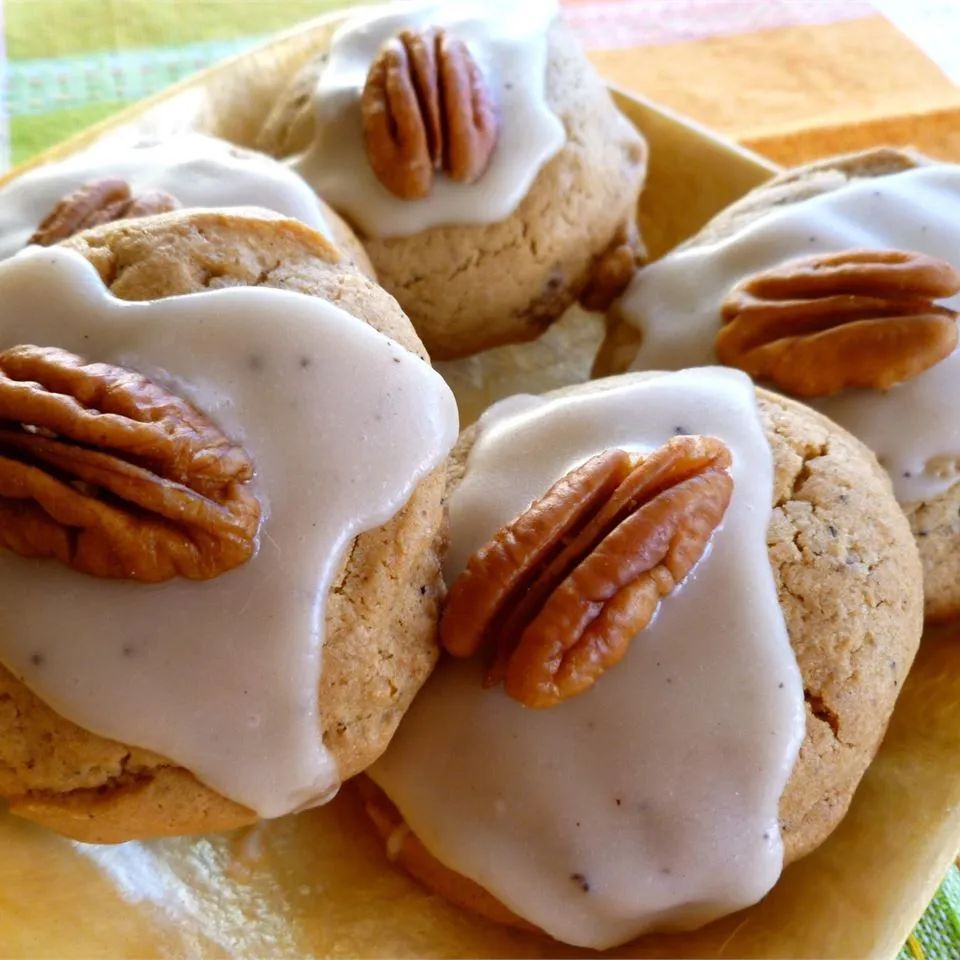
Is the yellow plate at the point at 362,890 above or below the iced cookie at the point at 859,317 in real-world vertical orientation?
below

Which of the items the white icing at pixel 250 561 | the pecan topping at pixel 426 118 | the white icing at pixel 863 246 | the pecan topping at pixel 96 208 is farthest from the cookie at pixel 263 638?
the white icing at pixel 863 246

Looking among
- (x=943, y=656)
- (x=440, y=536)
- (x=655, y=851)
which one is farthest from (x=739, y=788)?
(x=943, y=656)

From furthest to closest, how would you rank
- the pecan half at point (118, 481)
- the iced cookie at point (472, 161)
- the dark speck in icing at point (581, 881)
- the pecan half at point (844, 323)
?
the iced cookie at point (472, 161), the pecan half at point (844, 323), the dark speck in icing at point (581, 881), the pecan half at point (118, 481)

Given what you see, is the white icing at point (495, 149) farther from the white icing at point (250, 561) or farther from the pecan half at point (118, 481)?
the pecan half at point (118, 481)

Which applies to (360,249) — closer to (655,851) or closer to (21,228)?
(21,228)

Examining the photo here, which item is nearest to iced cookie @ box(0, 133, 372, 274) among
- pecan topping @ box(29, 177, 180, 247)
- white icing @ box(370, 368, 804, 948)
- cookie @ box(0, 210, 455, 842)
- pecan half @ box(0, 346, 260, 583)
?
pecan topping @ box(29, 177, 180, 247)

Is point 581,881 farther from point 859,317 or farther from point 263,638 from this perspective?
point 859,317

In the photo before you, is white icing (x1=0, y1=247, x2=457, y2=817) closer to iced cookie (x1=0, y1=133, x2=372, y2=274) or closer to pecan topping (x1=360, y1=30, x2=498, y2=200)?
iced cookie (x1=0, y1=133, x2=372, y2=274)
